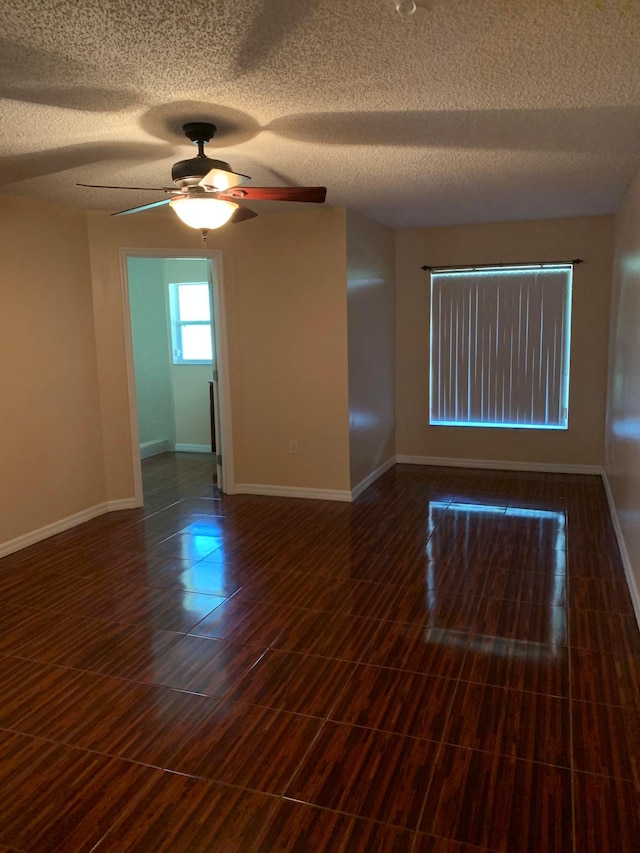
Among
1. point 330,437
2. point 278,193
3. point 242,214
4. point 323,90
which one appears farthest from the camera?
point 330,437

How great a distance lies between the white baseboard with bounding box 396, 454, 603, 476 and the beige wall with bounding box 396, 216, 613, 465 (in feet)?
0.12

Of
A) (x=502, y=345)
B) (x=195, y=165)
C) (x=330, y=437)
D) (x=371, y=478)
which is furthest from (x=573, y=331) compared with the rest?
(x=195, y=165)

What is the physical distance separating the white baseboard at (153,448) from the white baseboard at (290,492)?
216cm

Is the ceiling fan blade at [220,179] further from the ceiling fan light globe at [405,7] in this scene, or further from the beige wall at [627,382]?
the beige wall at [627,382]

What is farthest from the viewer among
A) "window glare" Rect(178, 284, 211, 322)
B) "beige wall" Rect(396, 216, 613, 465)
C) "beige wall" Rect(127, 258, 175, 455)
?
"window glare" Rect(178, 284, 211, 322)

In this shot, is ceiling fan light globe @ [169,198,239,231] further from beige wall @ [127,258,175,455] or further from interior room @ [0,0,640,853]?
beige wall @ [127,258,175,455]

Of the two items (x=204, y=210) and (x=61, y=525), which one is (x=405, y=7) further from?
(x=61, y=525)

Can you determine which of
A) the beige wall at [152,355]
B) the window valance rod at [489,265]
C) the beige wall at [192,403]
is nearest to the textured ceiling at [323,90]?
the window valance rod at [489,265]

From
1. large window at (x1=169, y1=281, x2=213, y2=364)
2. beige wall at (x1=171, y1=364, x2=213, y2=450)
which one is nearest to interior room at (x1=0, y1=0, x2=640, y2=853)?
large window at (x1=169, y1=281, x2=213, y2=364)

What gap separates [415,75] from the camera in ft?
Answer: 7.41

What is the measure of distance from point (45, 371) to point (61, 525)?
3.81 feet

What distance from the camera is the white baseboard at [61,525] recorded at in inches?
165

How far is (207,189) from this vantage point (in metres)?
2.76

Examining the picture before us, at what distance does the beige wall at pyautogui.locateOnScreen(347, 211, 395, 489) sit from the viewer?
5137mm
